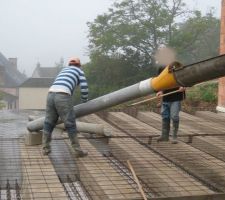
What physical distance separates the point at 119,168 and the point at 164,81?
207 cm

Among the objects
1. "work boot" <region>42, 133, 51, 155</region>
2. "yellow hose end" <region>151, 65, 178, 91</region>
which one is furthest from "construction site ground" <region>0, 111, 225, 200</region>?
"yellow hose end" <region>151, 65, 178, 91</region>

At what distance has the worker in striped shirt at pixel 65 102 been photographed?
20.5 feet

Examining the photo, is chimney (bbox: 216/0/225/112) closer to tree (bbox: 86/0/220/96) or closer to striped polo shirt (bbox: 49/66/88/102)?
striped polo shirt (bbox: 49/66/88/102)

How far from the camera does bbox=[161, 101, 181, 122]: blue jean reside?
7.39 meters

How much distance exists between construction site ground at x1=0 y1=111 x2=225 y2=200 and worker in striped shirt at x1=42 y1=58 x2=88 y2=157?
294mm

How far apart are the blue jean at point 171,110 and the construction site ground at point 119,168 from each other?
0.45 m

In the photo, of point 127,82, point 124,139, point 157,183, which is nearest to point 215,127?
point 124,139

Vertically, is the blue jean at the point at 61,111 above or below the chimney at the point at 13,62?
below

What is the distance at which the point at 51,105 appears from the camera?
20.9ft

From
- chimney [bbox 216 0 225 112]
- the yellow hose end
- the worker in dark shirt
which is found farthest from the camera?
chimney [bbox 216 0 225 112]

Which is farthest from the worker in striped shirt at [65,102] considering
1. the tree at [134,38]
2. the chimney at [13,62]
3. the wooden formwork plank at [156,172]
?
the chimney at [13,62]

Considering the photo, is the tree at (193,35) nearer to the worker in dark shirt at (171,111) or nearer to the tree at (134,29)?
the tree at (134,29)

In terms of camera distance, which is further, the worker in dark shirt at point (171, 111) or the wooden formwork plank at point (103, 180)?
the worker in dark shirt at point (171, 111)

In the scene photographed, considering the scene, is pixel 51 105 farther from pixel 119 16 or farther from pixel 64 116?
pixel 119 16
